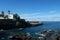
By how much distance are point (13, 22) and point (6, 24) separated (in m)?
8.64

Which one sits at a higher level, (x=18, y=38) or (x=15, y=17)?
(x=15, y=17)

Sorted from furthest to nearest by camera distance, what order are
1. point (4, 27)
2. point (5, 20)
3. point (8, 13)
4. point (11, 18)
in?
point (8, 13) → point (11, 18) → point (5, 20) → point (4, 27)

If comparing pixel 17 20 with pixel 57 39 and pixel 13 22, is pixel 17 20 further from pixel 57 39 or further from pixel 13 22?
pixel 57 39

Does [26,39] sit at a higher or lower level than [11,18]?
lower

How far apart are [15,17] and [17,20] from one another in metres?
5.25

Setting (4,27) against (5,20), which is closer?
(4,27)

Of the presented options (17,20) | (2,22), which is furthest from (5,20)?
(17,20)

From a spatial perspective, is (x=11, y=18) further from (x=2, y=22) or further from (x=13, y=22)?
(x=2, y=22)

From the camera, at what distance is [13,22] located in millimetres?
116188

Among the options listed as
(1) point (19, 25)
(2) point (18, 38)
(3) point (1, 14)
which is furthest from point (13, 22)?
(2) point (18, 38)

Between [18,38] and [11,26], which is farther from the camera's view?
[11,26]

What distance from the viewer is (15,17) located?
418 ft

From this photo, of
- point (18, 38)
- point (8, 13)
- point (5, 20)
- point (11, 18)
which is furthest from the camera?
point (8, 13)

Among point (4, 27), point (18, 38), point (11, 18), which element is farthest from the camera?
point (11, 18)
